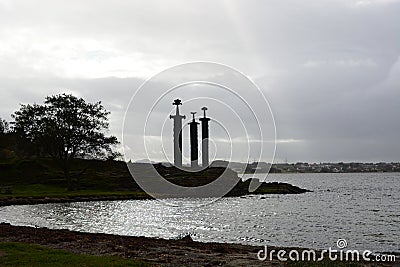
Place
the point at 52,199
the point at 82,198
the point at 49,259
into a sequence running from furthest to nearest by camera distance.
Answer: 1. the point at 82,198
2. the point at 52,199
3. the point at 49,259

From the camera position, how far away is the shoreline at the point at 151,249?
84.9 feet

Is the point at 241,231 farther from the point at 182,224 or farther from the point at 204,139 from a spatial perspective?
the point at 204,139

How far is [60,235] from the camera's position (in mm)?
36250

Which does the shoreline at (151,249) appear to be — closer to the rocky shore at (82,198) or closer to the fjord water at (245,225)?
the fjord water at (245,225)

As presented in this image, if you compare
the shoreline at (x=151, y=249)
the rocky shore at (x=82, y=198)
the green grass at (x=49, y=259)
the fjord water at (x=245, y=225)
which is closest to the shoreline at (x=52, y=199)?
the rocky shore at (x=82, y=198)

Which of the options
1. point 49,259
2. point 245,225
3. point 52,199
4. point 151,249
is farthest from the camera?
point 52,199

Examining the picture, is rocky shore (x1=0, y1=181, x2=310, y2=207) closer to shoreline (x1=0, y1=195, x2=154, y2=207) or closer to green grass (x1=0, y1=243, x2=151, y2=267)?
shoreline (x1=0, y1=195, x2=154, y2=207)

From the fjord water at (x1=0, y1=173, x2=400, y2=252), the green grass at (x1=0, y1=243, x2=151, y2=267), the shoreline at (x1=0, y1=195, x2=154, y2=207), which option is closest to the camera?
the green grass at (x1=0, y1=243, x2=151, y2=267)

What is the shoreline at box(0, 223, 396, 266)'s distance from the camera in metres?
25.9

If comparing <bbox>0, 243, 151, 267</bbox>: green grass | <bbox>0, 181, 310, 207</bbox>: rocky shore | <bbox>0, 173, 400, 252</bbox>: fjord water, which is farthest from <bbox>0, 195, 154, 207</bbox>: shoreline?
<bbox>0, 243, 151, 267</bbox>: green grass

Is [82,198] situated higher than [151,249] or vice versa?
[82,198]

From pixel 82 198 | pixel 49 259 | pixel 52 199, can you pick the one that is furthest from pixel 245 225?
pixel 82 198

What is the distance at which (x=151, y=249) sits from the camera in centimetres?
3039

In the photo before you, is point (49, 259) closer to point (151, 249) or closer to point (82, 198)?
point (151, 249)
